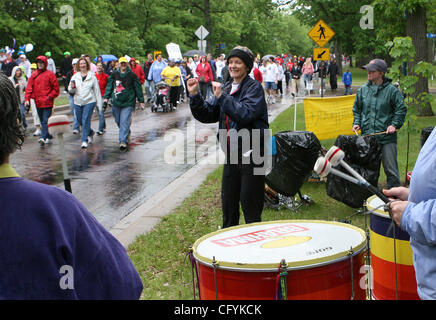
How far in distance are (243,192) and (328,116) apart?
6.37 meters

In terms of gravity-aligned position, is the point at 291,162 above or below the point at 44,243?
below

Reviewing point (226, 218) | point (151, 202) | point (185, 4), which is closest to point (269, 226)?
point (226, 218)

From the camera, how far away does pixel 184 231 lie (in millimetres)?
6340

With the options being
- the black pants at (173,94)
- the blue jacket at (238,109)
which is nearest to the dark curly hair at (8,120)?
the blue jacket at (238,109)

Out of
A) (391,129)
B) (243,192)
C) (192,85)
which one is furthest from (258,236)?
(391,129)

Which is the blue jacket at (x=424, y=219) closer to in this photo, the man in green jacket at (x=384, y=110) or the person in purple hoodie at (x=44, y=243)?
the person in purple hoodie at (x=44, y=243)

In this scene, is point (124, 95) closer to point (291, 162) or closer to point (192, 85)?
point (291, 162)

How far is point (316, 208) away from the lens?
23.9ft

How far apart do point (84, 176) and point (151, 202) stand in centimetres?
242

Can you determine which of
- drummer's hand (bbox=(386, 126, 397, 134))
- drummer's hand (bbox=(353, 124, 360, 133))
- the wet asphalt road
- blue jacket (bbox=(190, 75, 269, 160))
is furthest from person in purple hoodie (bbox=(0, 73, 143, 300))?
drummer's hand (bbox=(353, 124, 360, 133))

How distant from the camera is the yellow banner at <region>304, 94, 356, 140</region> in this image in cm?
1062

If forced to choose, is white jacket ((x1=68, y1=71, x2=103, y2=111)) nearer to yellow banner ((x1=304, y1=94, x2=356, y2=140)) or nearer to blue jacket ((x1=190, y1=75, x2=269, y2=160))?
yellow banner ((x1=304, y1=94, x2=356, y2=140))

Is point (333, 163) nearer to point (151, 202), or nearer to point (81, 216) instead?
point (81, 216)

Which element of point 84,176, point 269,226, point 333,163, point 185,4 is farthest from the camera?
point 185,4
